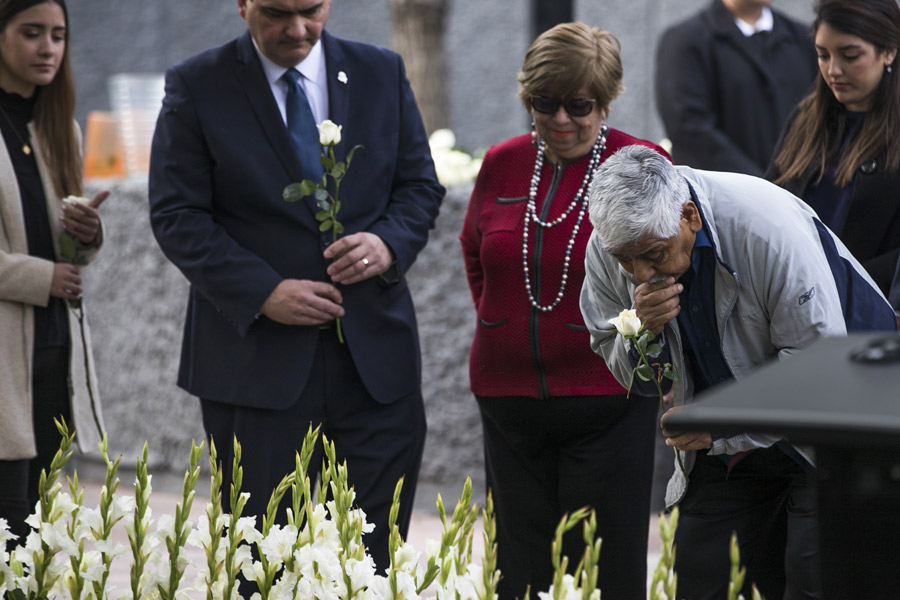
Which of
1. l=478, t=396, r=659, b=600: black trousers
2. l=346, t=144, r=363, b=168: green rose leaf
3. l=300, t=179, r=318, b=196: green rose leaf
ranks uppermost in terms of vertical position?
l=346, t=144, r=363, b=168: green rose leaf

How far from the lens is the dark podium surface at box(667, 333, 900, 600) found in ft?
4.68

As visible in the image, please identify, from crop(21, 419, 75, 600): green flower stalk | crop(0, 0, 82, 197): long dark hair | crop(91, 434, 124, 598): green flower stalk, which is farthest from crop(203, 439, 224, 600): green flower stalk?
crop(0, 0, 82, 197): long dark hair

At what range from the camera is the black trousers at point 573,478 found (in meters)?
3.43

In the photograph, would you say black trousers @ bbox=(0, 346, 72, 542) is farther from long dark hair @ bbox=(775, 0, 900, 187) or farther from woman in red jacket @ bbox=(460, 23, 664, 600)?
long dark hair @ bbox=(775, 0, 900, 187)

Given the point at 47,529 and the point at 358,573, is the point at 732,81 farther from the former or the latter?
the point at 47,529

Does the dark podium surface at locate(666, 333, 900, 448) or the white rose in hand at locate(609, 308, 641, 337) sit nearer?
the dark podium surface at locate(666, 333, 900, 448)

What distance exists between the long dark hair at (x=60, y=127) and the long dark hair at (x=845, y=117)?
211 centimetres

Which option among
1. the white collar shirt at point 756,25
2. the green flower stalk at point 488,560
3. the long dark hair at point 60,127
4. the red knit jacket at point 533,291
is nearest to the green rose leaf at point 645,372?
the red knit jacket at point 533,291

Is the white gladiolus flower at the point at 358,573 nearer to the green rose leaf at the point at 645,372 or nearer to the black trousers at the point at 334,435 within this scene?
the green rose leaf at the point at 645,372

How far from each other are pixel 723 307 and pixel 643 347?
21cm

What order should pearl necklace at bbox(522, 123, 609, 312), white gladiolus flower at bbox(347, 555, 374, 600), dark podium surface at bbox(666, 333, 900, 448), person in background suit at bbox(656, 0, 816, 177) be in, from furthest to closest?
person in background suit at bbox(656, 0, 816, 177) < pearl necklace at bbox(522, 123, 609, 312) < white gladiolus flower at bbox(347, 555, 374, 600) < dark podium surface at bbox(666, 333, 900, 448)

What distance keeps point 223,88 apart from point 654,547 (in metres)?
2.73

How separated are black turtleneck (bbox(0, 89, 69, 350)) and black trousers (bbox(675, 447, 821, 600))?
1896 millimetres

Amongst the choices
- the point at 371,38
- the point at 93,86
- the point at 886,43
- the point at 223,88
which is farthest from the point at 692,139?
the point at 93,86
